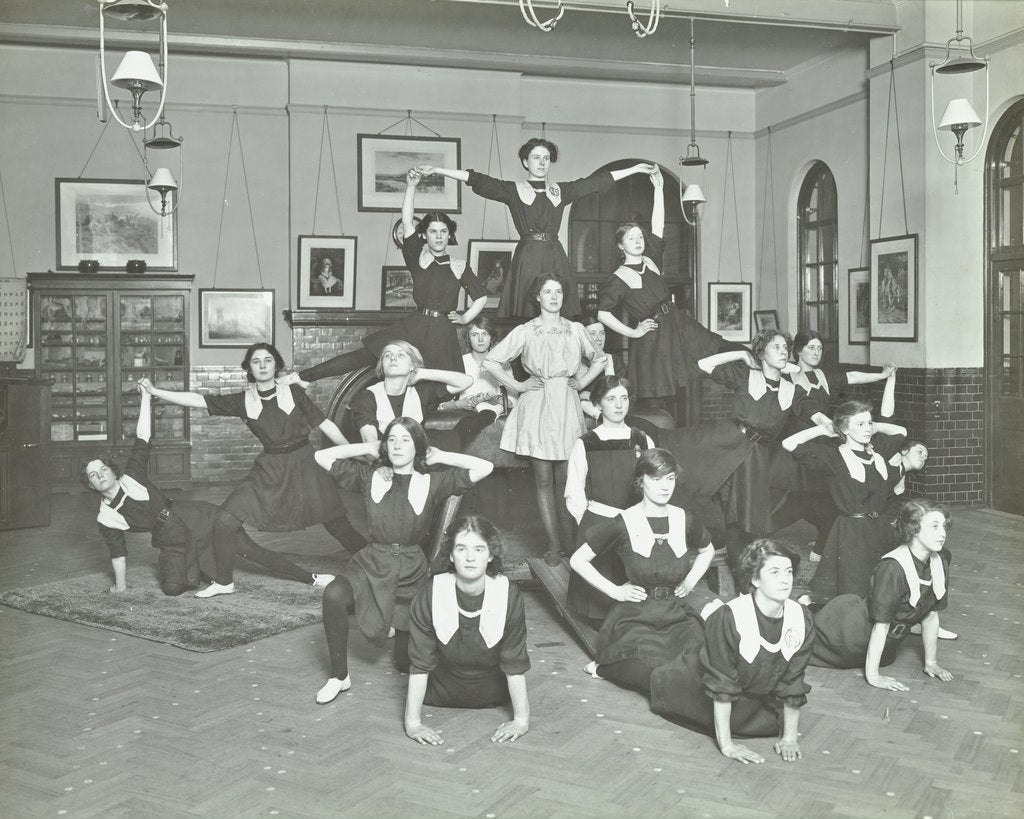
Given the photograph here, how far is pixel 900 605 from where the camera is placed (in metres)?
4.44

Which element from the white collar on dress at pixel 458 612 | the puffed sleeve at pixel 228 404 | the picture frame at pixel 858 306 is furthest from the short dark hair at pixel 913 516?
the picture frame at pixel 858 306

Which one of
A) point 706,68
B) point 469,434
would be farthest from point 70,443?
point 706,68

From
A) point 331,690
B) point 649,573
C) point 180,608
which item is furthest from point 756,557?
point 180,608


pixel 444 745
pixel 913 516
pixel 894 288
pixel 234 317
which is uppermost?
pixel 894 288

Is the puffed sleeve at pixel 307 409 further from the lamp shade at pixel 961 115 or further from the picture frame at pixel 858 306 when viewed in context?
the picture frame at pixel 858 306

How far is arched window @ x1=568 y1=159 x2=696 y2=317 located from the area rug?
633 cm

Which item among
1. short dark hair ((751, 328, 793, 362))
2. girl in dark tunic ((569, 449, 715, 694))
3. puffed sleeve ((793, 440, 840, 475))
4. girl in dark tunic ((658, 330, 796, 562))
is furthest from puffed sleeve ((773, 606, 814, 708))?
short dark hair ((751, 328, 793, 362))

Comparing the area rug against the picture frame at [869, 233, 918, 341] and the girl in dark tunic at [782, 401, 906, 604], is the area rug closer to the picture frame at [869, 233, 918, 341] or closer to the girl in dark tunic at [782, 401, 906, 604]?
the girl in dark tunic at [782, 401, 906, 604]

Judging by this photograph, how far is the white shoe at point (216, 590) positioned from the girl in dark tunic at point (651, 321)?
113 inches

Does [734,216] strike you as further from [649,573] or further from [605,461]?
[649,573]

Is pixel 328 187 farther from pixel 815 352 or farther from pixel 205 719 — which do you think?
pixel 205 719

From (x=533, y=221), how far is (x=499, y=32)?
4425 millimetres

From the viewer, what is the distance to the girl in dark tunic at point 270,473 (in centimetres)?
622

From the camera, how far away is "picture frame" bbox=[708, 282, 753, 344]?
12031 mm
